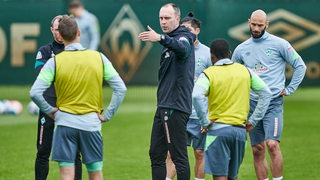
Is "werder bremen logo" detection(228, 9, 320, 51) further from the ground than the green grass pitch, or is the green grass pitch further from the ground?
"werder bremen logo" detection(228, 9, 320, 51)

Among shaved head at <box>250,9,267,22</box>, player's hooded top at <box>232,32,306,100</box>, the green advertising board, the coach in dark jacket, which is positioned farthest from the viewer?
the green advertising board

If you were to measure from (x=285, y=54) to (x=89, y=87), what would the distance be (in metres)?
3.63

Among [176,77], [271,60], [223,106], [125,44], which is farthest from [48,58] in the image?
[125,44]

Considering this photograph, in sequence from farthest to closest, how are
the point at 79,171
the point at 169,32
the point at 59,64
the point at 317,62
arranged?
the point at 317,62, the point at 79,171, the point at 169,32, the point at 59,64

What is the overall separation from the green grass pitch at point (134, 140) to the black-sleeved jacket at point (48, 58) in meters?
2.43

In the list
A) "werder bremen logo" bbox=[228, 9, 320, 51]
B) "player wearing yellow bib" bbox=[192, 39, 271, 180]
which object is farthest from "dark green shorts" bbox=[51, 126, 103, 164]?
"werder bremen logo" bbox=[228, 9, 320, 51]

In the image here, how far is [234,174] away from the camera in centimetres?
1081

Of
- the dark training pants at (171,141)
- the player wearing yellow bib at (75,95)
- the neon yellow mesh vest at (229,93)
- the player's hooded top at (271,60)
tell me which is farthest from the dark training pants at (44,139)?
the player's hooded top at (271,60)

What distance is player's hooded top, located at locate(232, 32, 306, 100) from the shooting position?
12789 mm

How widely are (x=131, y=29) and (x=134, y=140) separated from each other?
6.89 m

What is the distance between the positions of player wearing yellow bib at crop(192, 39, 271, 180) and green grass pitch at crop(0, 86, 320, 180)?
11.6ft

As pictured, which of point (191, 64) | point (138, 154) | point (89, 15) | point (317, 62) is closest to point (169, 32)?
point (191, 64)

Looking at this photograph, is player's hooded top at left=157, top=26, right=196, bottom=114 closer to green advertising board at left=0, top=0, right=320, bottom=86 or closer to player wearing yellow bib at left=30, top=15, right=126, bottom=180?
player wearing yellow bib at left=30, top=15, right=126, bottom=180

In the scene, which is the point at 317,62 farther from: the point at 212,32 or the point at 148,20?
the point at 148,20
